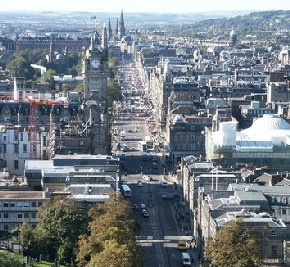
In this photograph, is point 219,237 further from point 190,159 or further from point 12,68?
point 12,68

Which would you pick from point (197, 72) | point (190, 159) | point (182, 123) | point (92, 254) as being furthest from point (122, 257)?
point (197, 72)

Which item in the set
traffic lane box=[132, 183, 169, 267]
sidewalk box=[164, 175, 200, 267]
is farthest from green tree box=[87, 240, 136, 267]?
sidewalk box=[164, 175, 200, 267]

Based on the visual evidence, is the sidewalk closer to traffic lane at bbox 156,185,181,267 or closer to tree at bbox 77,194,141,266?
traffic lane at bbox 156,185,181,267

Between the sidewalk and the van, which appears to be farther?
the sidewalk

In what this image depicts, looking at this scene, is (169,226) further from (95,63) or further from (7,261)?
(95,63)

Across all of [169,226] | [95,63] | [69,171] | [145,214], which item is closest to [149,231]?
[169,226]
